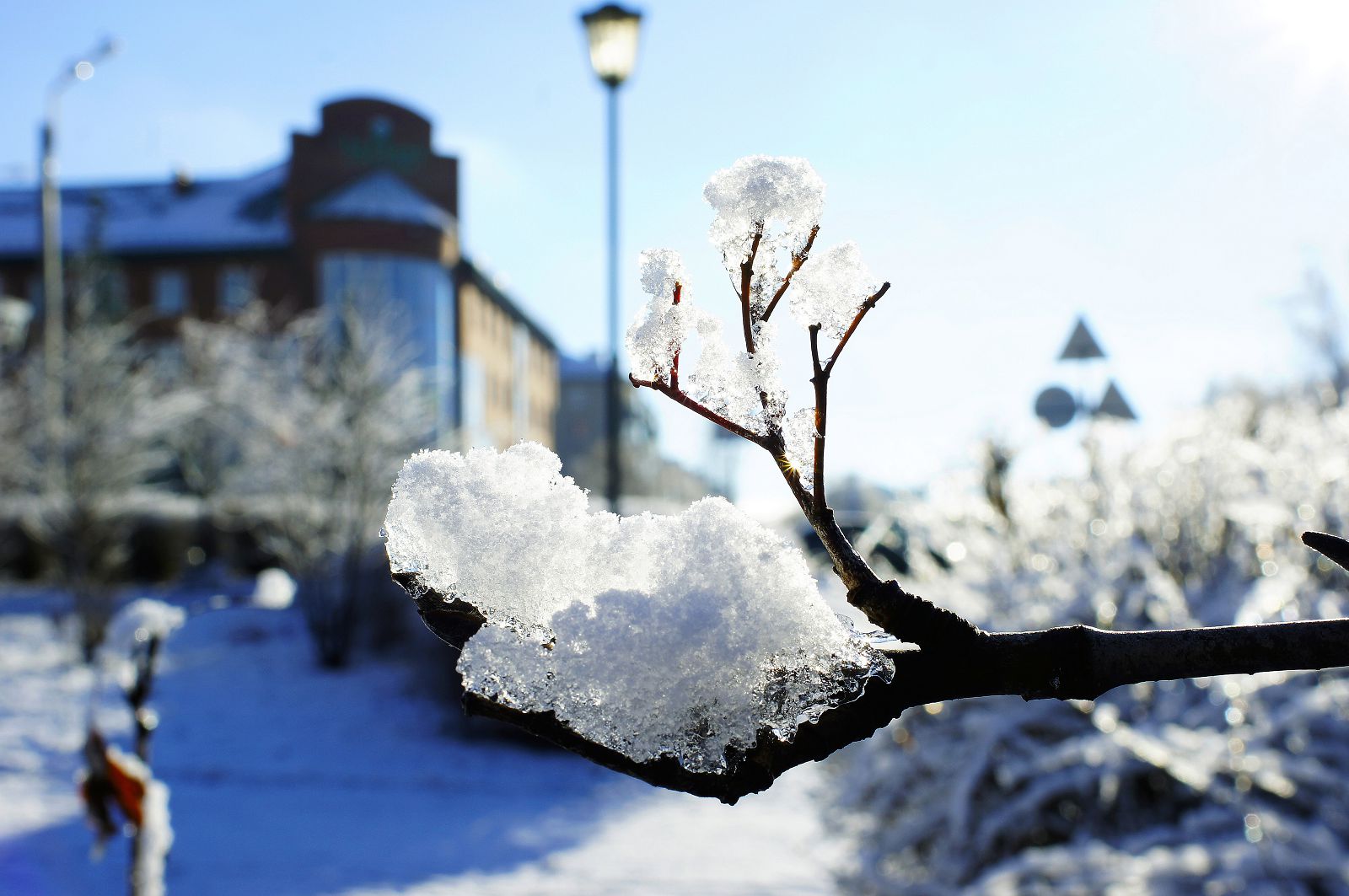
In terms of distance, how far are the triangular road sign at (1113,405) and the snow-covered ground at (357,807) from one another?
9.88ft

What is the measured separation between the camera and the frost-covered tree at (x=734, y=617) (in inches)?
28.6

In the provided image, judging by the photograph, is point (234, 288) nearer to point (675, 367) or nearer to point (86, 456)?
point (86, 456)

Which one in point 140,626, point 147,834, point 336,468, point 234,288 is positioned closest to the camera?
point 147,834

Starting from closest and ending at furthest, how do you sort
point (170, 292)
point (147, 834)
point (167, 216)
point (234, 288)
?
point (147, 834)
point (234, 288)
point (170, 292)
point (167, 216)

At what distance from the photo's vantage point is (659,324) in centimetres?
78

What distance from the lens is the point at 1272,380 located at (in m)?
32.8

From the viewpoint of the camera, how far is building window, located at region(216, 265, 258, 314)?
30156mm

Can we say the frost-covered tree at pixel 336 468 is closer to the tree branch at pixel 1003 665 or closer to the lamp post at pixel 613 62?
the lamp post at pixel 613 62

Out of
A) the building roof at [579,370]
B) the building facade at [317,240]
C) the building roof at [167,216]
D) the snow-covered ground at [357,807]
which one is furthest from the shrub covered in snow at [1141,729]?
the building roof at [579,370]

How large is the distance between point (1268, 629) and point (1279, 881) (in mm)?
3053

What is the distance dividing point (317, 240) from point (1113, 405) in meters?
28.4

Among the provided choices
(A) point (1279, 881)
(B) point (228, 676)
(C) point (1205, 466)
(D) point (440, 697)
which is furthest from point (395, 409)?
(A) point (1279, 881)

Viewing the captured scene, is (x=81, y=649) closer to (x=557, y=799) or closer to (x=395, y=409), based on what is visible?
(x=395, y=409)

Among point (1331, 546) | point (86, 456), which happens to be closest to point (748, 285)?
point (1331, 546)
